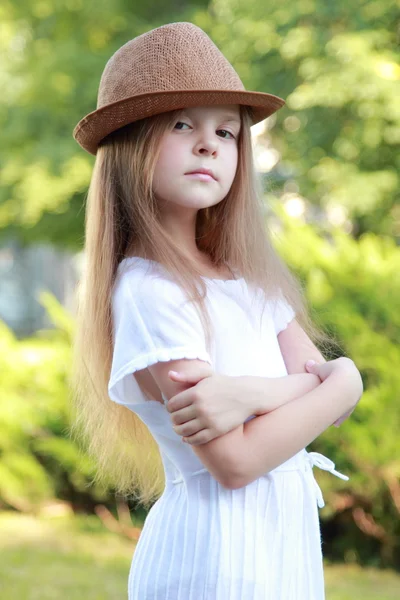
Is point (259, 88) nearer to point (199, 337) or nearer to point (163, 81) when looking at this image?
point (163, 81)

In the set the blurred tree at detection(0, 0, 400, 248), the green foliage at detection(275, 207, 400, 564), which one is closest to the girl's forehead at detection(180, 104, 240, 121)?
the green foliage at detection(275, 207, 400, 564)

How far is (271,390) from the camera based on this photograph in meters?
1.71

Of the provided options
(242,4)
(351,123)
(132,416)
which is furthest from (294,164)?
(132,416)

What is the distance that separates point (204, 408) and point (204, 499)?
0.26 m

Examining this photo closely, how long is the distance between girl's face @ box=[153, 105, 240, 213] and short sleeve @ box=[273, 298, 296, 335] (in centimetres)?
30

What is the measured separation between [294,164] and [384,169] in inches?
44.3

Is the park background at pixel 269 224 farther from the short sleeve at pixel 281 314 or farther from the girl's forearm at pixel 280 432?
the girl's forearm at pixel 280 432

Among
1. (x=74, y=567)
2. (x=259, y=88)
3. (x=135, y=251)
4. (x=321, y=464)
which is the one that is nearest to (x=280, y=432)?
(x=321, y=464)

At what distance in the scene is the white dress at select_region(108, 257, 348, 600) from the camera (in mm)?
1688

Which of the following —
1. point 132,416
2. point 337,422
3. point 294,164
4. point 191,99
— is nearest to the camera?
point 191,99

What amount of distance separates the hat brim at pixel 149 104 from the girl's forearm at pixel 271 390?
0.58 m

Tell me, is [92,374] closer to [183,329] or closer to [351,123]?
[183,329]

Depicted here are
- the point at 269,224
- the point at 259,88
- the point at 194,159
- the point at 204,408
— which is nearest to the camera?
the point at 204,408

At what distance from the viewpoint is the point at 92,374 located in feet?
6.45
